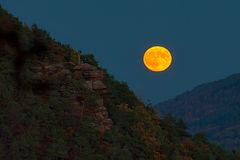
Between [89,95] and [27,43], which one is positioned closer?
[27,43]

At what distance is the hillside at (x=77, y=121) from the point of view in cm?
5738

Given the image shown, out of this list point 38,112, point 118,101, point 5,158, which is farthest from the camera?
point 118,101

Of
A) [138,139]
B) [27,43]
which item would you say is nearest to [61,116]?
[138,139]

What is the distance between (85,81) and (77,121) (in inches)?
304

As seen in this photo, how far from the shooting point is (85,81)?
74.2 metres

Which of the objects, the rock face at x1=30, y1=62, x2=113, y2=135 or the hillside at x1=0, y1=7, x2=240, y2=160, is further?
the rock face at x1=30, y1=62, x2=113, y2=135

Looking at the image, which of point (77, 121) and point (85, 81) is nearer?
point (77, 121)

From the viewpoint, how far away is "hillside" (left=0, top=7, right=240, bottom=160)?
5738 centimetres

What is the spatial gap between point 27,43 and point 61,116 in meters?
61.5

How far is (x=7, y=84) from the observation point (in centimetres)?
6228

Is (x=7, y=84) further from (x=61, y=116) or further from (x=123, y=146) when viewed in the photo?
(x=123, y=146)

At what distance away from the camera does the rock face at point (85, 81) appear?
7088 centimetres

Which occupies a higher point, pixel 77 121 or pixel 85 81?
pixel 85 81

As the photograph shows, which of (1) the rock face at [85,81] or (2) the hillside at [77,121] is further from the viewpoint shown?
(1) the rock face at [85,81]
